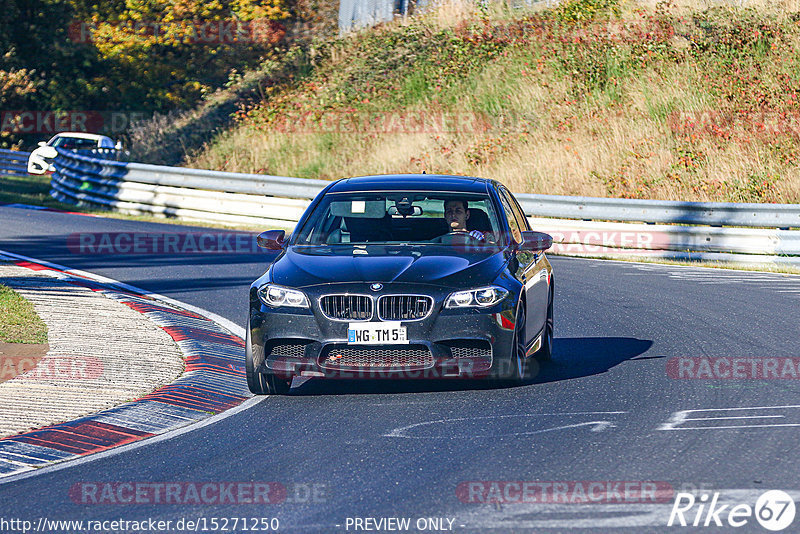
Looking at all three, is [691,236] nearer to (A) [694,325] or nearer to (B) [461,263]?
(A) [694,325]

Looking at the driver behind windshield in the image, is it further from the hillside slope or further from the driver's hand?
the hillside slope

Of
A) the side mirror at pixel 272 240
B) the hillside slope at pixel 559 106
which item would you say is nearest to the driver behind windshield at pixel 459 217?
the side mirror at pixel 272 240

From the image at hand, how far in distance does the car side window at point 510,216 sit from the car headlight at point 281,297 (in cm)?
210

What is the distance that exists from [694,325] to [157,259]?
8561 millimetres

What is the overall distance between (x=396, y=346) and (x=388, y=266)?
0.67 meters

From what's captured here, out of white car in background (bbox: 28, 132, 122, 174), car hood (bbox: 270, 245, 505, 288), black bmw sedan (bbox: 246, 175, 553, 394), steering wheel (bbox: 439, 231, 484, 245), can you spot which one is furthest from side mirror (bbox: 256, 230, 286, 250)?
white car in background (bbox: 28, 132, 122, 174)

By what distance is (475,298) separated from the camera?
8383 millimetres

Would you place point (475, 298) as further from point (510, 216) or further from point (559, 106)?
point (559, 106)

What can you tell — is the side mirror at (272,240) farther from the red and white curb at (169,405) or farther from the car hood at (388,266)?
the red and white curb at (169,405)

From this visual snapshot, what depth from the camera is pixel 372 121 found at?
3150 cm

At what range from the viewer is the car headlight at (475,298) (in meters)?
8.33

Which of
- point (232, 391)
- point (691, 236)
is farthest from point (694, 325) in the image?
point (691, 236)

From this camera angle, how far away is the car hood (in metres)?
8.43

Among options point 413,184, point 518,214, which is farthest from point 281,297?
point 518,214
